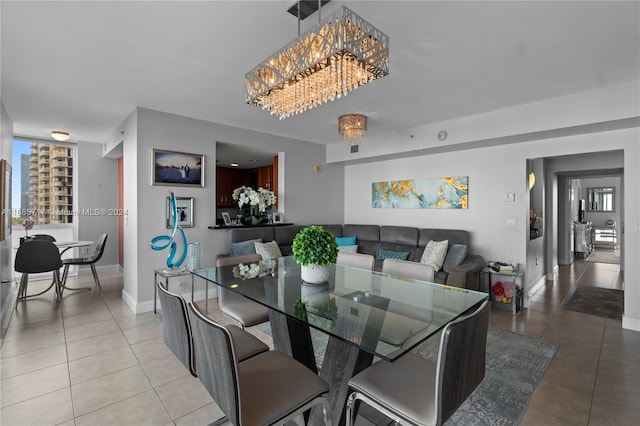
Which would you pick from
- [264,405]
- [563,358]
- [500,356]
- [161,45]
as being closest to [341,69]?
[161,45]

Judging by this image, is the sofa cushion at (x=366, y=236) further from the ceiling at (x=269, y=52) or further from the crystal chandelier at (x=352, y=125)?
the ceiling at (x=269, y=52)

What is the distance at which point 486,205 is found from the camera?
4383 millimetres

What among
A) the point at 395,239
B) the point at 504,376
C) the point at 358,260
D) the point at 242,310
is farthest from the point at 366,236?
the point at 242,310

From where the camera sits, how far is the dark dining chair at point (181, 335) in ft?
4.82

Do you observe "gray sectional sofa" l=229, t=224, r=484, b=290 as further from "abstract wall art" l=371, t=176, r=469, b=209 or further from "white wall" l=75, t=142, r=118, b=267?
"white wall" l=75, t=142, r=118, b=267

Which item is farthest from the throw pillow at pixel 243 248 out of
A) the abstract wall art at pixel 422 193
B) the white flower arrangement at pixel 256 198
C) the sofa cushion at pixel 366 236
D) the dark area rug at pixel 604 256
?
the dark area rug at pixel 604 256

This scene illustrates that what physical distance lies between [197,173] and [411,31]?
10.3 feet

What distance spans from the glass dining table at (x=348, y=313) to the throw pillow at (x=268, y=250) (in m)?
1.75

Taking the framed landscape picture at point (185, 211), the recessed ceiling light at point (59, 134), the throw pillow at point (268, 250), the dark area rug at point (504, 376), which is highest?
the recessed ceiling light at point (59, 134)

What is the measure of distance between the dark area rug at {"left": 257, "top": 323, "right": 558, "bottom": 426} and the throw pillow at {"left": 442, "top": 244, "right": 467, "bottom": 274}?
93cm

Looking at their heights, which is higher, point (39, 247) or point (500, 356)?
point (39, 247)

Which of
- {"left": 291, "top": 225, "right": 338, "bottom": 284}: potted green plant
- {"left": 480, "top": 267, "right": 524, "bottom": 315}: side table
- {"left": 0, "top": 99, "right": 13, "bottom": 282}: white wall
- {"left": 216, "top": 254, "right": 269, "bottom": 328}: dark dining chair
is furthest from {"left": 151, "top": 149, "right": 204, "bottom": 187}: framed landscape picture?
{"left": 480, "top": 267, "right": 524, "bottom": 315}: side table

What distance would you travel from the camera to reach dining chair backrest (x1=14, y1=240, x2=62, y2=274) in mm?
3896

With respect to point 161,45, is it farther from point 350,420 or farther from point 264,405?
point 350,420
